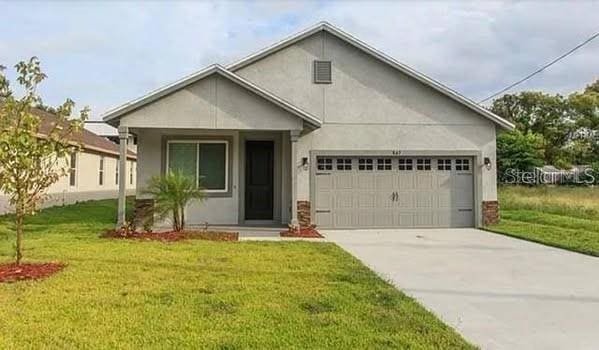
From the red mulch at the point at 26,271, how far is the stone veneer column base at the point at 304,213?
7.88 m

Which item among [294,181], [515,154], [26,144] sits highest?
[515,154]

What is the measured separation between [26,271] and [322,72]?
10.4m

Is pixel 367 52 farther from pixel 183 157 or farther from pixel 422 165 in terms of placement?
pixel 183 157

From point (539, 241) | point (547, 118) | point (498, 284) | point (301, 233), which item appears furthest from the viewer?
point (547, 118)

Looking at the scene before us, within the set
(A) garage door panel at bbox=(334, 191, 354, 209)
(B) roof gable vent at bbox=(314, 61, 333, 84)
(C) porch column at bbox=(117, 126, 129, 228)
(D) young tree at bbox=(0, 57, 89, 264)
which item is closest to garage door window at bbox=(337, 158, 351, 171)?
(A) garage door panel at bbox=(334, 191, 354, 209)

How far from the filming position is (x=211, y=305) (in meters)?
5.92

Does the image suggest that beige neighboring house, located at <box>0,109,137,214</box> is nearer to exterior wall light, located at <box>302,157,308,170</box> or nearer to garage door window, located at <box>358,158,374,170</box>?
exterior wall light, located at <box>302,157,308,170</box>

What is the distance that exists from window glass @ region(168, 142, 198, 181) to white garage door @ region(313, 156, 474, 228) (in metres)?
3.55

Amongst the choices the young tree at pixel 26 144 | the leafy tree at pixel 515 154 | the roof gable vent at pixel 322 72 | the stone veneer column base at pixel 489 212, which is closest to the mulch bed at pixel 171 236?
the young tree at pixel 26 144

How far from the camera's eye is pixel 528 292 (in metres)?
7.01

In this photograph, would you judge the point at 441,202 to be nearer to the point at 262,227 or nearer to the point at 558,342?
the point at 262,227

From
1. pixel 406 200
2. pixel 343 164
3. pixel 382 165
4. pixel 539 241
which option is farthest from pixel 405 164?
pixel 539 241

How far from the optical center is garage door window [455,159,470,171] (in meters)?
16.1

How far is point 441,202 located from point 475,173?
1354mm
